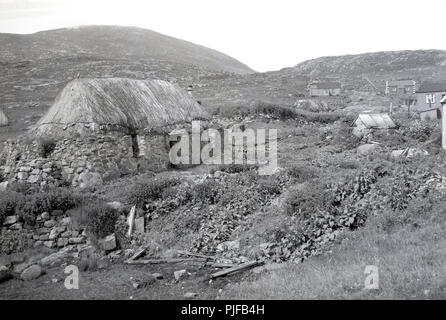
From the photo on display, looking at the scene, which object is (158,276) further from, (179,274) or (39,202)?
(39,202)

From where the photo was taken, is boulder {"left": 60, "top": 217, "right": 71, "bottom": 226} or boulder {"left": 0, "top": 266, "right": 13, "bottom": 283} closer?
boulder {"left": 0, "top": 266, "right": 13, "bottom": 283}

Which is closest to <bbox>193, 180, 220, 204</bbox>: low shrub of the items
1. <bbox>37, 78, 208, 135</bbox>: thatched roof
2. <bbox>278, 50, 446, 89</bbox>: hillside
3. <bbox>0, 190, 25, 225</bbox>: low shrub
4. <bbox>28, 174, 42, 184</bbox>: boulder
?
<bbox>0, 190, 25, 225</bbox>: low shrub

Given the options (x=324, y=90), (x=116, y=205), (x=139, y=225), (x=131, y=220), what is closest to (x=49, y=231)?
(x=116, y=205)

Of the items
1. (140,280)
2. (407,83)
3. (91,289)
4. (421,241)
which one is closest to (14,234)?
(91,289)

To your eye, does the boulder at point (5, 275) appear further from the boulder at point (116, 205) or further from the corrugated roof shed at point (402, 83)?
the corrugated roof shed at point (402, 83)

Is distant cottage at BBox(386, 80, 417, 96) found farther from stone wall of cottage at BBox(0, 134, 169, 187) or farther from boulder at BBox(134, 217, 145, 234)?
boulder at BBox(134, 217, 145, 234)

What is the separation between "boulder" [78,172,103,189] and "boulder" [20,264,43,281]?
4825 mm

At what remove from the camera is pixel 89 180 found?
15141 millimetres

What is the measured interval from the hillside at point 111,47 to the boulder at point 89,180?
6115cm

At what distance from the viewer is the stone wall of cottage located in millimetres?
15266

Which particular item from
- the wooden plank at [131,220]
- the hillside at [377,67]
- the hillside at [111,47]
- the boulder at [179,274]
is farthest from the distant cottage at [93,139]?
the hillside at [111,47]

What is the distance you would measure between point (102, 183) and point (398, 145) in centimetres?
1417

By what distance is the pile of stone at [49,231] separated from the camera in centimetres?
1171
